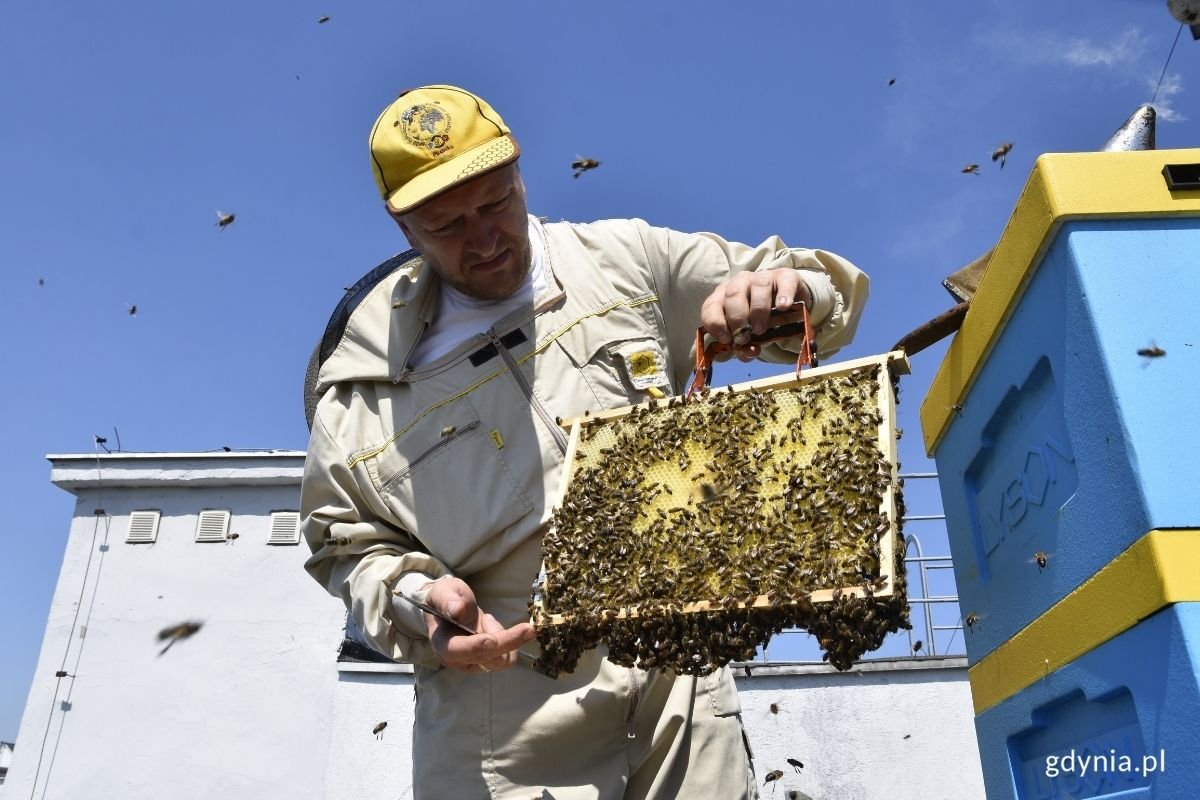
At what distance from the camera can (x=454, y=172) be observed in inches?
116

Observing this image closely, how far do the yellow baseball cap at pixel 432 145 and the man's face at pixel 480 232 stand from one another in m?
0.04

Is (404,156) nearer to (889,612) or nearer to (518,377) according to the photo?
(518,377)

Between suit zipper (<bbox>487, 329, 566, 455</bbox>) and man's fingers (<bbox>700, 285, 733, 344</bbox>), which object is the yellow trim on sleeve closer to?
suit zipper (<bbox>487, 329, 566, 455</bbox>)

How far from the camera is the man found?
277 centimetres

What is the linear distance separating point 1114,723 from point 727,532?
864 millimetres

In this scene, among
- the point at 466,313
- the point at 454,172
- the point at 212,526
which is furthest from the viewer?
the point at 212,526

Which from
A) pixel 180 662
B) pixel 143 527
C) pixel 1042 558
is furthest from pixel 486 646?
pixel 143 527

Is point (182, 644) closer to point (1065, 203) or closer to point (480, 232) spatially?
point (480, 232)

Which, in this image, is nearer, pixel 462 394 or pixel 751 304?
pixel 751 304

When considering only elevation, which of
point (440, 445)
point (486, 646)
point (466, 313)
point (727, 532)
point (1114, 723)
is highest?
point (466, 313)

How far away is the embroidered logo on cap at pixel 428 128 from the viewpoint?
3082 mm

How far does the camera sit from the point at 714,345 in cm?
281

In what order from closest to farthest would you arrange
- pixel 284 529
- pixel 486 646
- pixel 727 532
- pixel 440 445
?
pixel 727 532 < pixel 486 646 < pixel 440 445 < pixel 284 529

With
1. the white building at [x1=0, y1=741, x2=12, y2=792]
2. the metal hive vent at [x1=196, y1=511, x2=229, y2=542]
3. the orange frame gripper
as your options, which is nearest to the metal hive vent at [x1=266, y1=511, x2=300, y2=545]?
the metal hive vent at [x1=196, y1=511, x2=229, y2=542]
